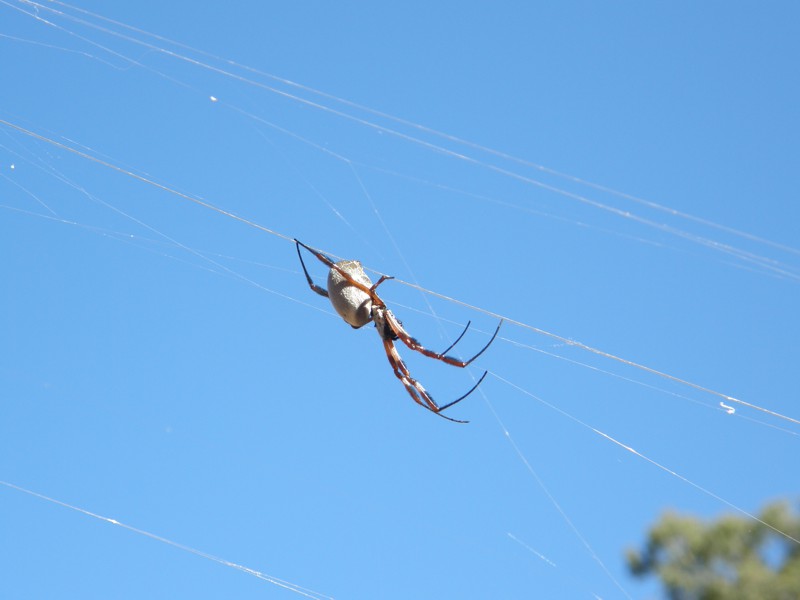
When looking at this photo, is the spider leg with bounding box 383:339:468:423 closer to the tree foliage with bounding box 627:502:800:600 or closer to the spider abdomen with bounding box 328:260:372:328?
the spider abdomen with bounding box 328:260:372:328

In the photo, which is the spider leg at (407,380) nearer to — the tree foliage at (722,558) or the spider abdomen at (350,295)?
the spider abdomen at (350,295)

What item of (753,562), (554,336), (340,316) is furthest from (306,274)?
(753,562)

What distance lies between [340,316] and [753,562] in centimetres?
1360

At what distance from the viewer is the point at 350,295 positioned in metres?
7.72

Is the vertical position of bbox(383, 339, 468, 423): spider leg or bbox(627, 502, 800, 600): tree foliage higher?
bbox(627, 502, 800, 600): tree foliage

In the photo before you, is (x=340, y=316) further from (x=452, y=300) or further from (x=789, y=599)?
(x=789, y=599)

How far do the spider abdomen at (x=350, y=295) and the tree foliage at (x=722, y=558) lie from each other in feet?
39.2

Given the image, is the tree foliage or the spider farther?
the tree foliage

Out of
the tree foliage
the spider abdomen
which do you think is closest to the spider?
the spider abdomen

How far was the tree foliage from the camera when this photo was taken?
1775 cm

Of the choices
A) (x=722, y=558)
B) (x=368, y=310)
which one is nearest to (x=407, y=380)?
(x=368, y=310)

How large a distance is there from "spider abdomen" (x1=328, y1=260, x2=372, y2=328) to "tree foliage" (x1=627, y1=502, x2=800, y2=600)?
11.9 meters

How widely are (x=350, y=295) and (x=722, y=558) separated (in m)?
13.6

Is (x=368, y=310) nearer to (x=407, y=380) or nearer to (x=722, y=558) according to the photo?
(x=407, y=380)
